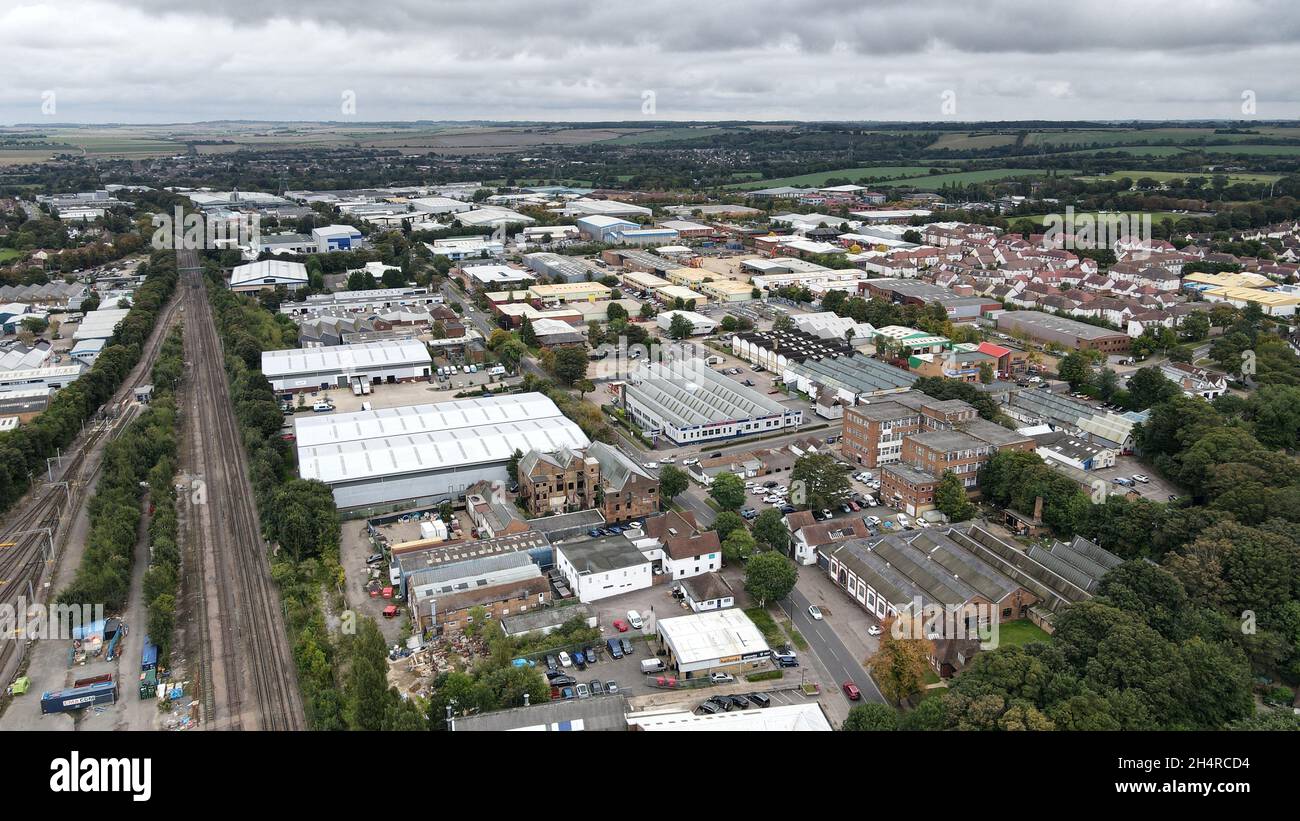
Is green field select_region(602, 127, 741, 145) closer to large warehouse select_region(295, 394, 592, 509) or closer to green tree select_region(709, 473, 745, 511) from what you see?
Result: large warehouse select_region(295, 394, 592, 509)

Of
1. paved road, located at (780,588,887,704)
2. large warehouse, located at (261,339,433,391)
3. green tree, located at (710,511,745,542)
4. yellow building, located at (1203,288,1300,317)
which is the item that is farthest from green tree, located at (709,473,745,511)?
yellow building, located at (1203,288,1300,317)

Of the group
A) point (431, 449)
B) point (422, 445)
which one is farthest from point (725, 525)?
point (422, 445)

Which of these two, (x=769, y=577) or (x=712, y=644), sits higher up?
(x=769, y=577)

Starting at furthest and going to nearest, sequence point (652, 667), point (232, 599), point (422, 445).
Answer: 1. point (422, 445)
2. point (232, 599)
3. point (652, 667)

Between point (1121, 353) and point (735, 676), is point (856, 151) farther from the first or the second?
point (735, 676)

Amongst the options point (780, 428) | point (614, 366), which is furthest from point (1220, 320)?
point (614, 366)

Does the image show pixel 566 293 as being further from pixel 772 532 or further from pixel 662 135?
pixel 662 135

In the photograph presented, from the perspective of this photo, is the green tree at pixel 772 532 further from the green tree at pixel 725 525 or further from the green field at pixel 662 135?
the green field at pixel 662 135
